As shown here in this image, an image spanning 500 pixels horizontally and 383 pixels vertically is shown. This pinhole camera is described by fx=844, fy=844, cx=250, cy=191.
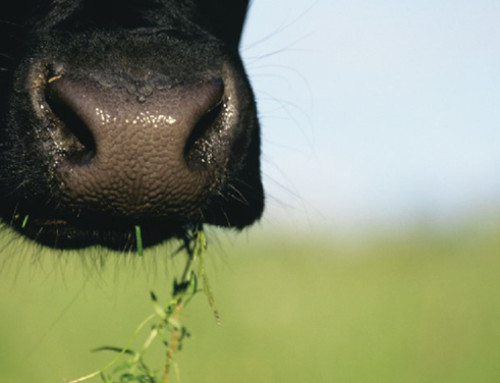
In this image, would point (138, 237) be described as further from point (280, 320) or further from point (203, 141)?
point (280, 320)

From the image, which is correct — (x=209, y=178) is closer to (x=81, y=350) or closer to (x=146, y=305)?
(x=81, y=350)

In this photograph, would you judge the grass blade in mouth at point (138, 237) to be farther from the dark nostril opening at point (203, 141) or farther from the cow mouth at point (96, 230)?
the dark nostril opening at point (203, 141)

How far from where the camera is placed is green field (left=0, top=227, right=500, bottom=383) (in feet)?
11.7

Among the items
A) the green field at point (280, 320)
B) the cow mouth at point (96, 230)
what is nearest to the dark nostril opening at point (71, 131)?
the cow mouth at point (96, 230)

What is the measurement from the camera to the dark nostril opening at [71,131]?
1.62 metres

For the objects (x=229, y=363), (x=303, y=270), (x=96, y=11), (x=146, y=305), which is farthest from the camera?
(x=303, y=270)

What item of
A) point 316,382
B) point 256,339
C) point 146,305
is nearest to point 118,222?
point 316,382

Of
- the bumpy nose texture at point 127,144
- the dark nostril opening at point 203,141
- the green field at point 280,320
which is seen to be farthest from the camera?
the green field at point 280,320

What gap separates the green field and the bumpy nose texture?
17.6 inches

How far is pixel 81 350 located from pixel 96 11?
8.02 feet

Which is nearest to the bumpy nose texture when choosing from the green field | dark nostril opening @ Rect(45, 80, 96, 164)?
dark nostril opening @ Rect(45, 80, 96, 164)

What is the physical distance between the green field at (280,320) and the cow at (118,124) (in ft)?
1.14

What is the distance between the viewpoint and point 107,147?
1.57 meters

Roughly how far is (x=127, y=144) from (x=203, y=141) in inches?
7.9
